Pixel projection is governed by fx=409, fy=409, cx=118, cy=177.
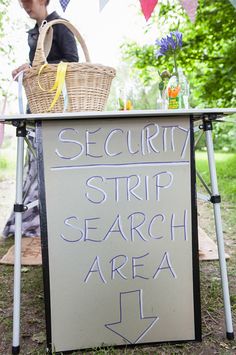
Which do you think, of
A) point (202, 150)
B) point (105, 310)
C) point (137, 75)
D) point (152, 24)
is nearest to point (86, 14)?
point (152, 24)

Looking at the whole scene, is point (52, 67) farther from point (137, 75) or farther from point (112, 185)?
point (137, 75)

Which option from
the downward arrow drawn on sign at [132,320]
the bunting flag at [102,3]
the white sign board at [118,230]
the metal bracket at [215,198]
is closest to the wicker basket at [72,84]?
the white sign board at [118,230]

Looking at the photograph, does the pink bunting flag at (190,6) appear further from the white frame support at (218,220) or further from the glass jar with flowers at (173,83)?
the white frame support at (218,220)

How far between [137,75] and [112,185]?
20.8ft

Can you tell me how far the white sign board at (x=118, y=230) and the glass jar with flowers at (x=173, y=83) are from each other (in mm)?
162

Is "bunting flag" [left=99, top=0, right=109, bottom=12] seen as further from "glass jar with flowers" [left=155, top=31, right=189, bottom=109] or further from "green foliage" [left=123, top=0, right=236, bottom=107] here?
"green foliage" [left=123, top=0, right=236, bottom=107]

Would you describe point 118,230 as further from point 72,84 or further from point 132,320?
point 72,84

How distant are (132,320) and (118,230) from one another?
0.36 metres

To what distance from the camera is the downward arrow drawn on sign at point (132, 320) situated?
61.6 inches

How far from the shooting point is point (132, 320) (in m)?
1.58

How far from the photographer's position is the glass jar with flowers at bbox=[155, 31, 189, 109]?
1.67 metres

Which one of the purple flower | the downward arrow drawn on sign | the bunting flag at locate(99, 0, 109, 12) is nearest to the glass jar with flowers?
the purple flower

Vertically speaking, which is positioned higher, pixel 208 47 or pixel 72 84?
pixel 208 47

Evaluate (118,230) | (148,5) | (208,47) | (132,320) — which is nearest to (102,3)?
(148,5)
